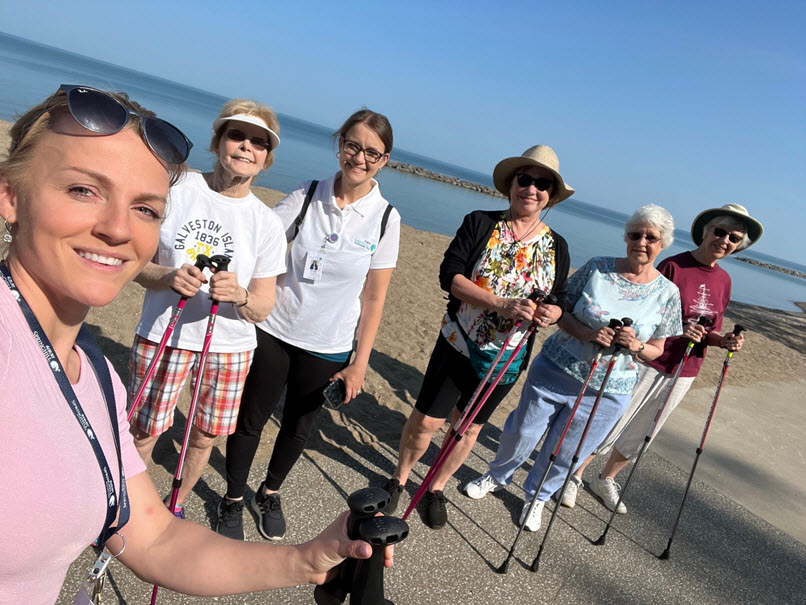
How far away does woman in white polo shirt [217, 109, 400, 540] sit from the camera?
285 cm

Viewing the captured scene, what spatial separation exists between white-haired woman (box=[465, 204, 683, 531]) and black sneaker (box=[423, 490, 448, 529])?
54 centimetres

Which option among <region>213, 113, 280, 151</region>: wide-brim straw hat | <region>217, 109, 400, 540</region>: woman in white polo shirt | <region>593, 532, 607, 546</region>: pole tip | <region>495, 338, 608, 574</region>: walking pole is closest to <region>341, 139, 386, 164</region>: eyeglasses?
<region>217, 109, 400, 540</region>: woman in white polo shirt

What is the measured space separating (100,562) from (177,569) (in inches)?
8.2

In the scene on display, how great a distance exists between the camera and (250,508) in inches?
128

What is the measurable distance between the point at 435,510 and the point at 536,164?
238cm

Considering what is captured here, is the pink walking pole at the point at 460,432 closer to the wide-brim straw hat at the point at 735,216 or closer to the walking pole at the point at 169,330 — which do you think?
the walking pole at the point at 169,330

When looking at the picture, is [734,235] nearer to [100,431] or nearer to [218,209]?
[218,209]

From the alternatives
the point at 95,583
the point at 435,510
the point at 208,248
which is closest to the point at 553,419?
the point at 435,510

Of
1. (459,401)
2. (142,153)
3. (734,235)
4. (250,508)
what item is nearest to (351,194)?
(459,401)

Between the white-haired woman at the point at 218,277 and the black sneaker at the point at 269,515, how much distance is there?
674mm

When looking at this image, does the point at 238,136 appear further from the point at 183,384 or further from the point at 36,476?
the point at 36,476

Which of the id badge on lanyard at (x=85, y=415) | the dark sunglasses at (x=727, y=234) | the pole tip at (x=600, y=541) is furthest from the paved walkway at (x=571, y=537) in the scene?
the dark sunglasses at (x=727, y=234)

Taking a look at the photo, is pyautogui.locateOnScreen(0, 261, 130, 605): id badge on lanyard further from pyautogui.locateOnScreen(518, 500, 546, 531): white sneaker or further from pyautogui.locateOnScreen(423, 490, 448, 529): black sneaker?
pyautogui.locateOnScreen(518, 500, 546, 531): white sneaker

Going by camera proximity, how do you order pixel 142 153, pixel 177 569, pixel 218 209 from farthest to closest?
pixel 218 209 < pixel 177 569 < pixel 142 153
